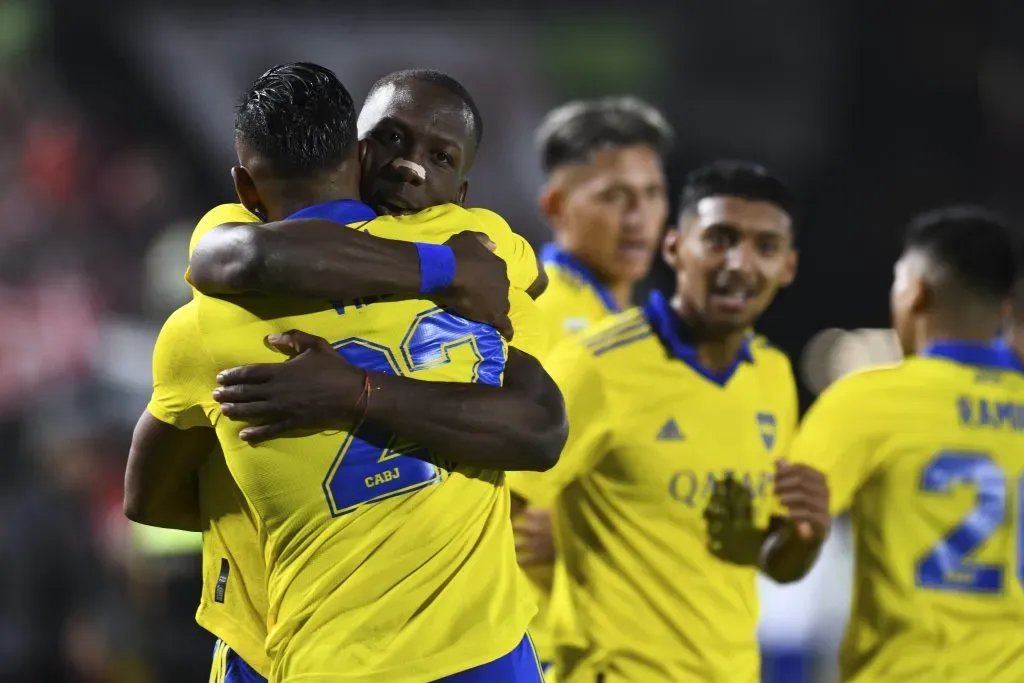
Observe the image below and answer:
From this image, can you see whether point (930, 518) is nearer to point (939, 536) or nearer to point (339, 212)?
point (939, 536)

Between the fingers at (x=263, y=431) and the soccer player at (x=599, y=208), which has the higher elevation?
the soccer player at (x=599, y=208)

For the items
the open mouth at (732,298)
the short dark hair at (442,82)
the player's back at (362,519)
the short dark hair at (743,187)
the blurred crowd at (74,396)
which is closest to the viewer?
the player's back at (362,519)

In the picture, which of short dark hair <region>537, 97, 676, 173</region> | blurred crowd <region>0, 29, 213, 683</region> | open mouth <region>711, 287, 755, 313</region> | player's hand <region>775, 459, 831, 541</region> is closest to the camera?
player's hand <region>775, 459, 831, 541</region>

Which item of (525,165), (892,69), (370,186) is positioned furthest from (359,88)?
(370,186)

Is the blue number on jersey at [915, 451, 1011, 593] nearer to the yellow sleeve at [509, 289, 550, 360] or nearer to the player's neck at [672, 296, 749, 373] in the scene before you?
the player's neck at [672, 296, 749, 373]

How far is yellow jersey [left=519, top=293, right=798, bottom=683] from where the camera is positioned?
3430mm

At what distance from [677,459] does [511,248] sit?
1195 mm

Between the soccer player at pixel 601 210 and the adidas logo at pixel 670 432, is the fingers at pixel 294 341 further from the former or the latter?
the soccer player at pixel 601 210

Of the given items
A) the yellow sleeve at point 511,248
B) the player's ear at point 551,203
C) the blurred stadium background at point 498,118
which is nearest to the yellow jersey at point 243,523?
the yellow sleeve at point 511,248

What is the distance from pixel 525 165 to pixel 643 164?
6631 mm

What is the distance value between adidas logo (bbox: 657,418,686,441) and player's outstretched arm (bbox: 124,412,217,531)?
1.30 metres

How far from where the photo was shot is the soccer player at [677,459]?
3.44 metres

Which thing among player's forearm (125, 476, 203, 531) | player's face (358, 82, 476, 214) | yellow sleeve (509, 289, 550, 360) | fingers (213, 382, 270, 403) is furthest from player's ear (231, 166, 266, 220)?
player's forearm (125, 476, 203, 531)

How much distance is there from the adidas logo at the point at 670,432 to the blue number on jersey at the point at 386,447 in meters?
1.29
